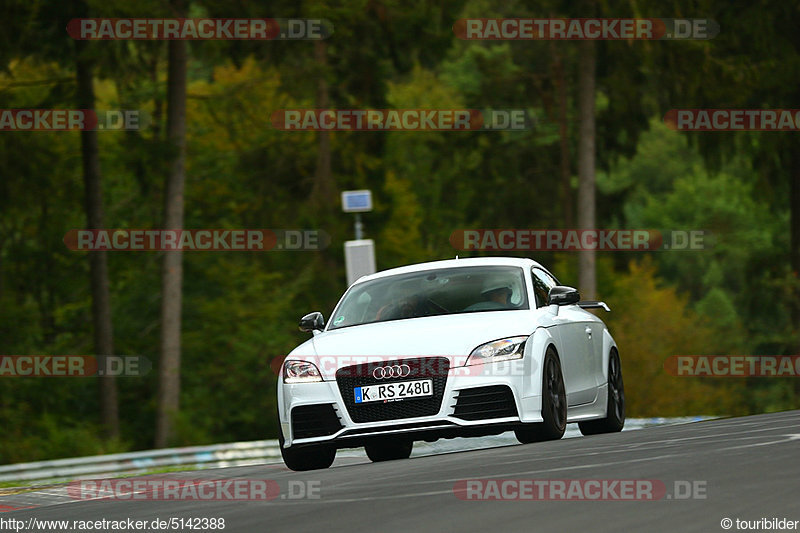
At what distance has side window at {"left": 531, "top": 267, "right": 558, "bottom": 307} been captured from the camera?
13035 millimetres

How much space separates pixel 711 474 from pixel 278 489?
2.97 meters

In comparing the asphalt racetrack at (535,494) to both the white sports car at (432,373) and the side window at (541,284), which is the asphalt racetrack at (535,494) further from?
the side window at (541,284)

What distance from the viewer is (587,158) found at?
34.4 m

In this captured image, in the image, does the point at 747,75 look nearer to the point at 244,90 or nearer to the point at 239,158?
the point at 244,90

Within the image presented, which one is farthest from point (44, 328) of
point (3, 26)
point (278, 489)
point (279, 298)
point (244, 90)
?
point (278, 489)

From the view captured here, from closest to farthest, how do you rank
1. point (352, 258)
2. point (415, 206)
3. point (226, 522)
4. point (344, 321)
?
point (226, 522), point (344, 321), point (352, 258), point (415, 206)

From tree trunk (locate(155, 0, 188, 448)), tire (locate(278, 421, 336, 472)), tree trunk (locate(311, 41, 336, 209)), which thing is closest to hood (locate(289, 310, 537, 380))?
tire (locate(278, 421, 336, 472))

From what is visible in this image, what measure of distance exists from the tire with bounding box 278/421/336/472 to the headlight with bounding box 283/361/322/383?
1.63ft

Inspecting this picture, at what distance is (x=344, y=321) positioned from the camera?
505 inches

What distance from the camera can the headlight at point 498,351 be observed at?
11.4m

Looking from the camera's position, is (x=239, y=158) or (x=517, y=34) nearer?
(x=517, y=34)

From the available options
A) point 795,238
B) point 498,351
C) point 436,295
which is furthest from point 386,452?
point 795,238

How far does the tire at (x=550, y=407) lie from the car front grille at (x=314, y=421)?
1.44 metres

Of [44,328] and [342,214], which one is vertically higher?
[342,214]
